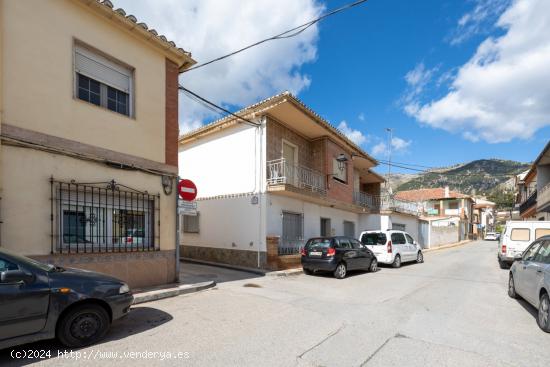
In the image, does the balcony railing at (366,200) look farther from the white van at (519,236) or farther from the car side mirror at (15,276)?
the car side mirror at (15,276)

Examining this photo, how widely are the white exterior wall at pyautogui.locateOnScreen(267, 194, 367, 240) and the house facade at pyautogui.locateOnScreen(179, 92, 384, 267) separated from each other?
4 cm

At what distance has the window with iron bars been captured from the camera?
6703 mm

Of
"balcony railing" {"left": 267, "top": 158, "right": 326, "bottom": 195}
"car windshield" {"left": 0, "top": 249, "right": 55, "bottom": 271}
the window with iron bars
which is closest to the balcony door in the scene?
"balcony railing" {"left": 267, "top": 158, "right": 326, "bottom": 195}

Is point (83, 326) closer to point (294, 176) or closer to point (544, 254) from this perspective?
point (544, 254)

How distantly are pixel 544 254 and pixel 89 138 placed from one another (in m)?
9.18

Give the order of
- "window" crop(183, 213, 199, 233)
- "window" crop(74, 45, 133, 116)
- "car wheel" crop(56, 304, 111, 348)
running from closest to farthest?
"car wheel" crop(56, 304, 111, 348) < "window" crop(74, 45, 133, 116) < "window" crop(183, 213, 199, 233)

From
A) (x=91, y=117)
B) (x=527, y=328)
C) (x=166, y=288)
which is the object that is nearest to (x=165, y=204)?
(x=166, y=288)

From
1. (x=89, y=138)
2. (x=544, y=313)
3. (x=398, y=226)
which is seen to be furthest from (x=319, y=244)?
(x=398, y=226)

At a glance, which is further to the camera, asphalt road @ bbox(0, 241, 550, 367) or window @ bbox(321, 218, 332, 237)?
window @ bbox(321, 218, 332, 237)


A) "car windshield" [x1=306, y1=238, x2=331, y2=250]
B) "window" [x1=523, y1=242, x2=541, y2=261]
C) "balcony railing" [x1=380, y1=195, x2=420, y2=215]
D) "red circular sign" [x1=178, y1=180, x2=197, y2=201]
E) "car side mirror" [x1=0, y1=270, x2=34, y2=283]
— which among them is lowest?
"car windshield" [x1=306, y1=238, x2=331, y2=250]

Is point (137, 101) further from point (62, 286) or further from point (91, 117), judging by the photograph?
point (62, 286)

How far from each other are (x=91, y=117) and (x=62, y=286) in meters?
4.24

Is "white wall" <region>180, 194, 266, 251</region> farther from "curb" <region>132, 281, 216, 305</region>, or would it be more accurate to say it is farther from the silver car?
the silver car

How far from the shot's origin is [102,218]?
756 cm
